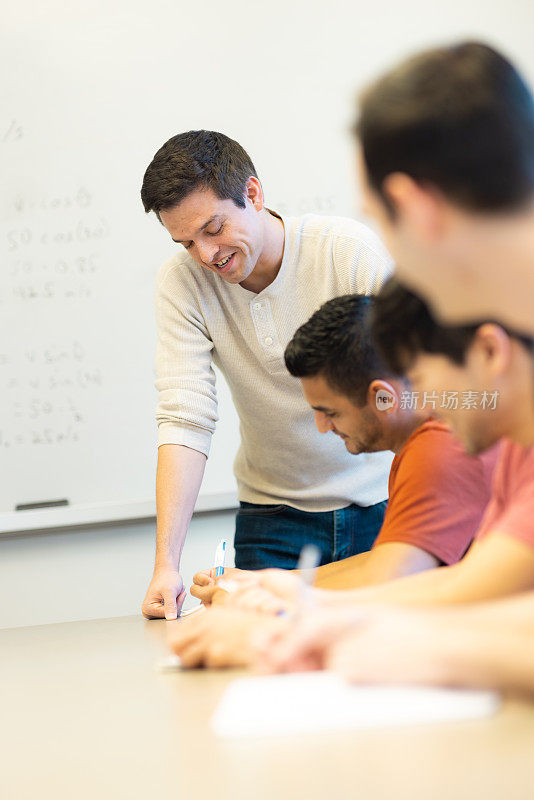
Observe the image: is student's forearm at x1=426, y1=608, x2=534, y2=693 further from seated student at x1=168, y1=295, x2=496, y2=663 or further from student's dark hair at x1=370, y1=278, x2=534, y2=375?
seated student at x1=168, y1=295, x2=496, y2=663

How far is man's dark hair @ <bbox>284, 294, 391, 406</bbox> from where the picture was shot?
130cm

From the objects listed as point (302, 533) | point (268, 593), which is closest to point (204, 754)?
point (268, 593)

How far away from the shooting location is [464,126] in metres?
0.58

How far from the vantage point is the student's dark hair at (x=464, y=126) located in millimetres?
587

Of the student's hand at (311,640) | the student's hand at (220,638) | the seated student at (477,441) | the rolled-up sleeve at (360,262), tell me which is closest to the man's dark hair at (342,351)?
the rolled-up sleeve at (360,262)

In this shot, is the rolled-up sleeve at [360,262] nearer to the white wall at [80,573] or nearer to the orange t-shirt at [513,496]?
the orange t-shirt at [513,496]

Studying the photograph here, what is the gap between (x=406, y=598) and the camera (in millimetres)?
913

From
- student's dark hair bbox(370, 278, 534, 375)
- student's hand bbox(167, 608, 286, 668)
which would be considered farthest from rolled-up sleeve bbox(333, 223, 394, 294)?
student's hand bbox(167, 608, 286, 668)

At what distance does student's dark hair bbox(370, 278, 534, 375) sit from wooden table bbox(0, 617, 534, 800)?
0.33m

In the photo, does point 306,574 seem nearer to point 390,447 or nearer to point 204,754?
point 390,447

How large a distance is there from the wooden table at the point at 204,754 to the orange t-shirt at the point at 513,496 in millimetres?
194

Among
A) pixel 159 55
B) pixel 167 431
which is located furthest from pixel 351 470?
pixel 159 55

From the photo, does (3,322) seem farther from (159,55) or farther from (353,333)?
(353,333)

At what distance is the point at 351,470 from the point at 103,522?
835 mm
